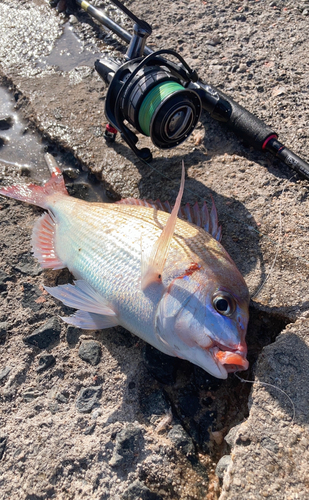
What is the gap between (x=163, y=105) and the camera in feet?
8.10

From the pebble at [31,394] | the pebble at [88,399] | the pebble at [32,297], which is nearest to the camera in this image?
the pebble at [88,399]

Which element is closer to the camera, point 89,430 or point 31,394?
point 89,430

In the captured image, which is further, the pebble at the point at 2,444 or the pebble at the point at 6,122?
the pebble at the point at 6,122

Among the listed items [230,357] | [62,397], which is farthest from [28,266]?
[230,357]

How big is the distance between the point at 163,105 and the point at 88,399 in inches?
82.0

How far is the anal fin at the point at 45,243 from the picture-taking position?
2.81 m

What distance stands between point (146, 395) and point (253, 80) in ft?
10.6

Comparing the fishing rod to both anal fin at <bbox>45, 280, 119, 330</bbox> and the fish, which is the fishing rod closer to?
the fish

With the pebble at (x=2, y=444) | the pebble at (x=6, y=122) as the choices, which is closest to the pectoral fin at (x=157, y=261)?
the pebble at (x=2, y=444)

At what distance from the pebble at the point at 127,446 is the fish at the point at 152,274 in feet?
1.64

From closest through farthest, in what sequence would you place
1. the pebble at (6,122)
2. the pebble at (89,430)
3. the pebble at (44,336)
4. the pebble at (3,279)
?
the pebble at (89,430)
the pebble at (44,336)
the pebble at (3,279)
the pebble at (6,122)

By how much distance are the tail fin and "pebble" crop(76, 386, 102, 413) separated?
1602 millimetres

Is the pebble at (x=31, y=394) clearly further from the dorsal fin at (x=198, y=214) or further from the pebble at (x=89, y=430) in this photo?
the dorsal fin at (x=198, y=214)

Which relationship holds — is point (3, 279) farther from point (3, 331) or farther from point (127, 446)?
point (127, 446)
